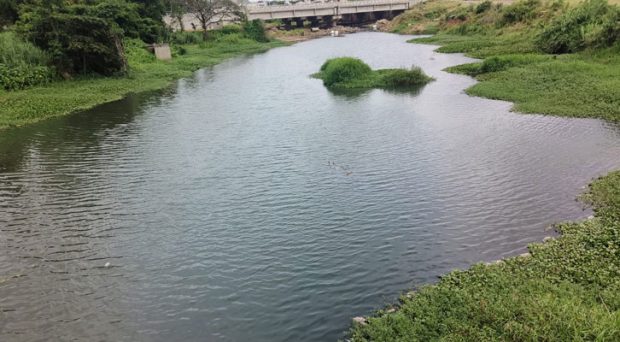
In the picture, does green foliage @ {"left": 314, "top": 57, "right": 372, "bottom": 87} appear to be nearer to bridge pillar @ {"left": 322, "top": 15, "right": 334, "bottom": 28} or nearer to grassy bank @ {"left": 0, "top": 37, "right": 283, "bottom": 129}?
grassy bank @ {"left": 0, "top": 37, "right": 283, "bottom": 129}

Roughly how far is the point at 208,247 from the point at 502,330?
353 inches

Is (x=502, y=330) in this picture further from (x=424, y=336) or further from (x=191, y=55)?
(x=191, y=55)

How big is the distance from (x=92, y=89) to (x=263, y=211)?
1186 inches

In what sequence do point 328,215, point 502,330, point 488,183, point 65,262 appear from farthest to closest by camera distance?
1. point 488,183
2. point 328,215
3. point 65,262
4. point 502,330

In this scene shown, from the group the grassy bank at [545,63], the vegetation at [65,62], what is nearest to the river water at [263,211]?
the grassy bank at [545,63]

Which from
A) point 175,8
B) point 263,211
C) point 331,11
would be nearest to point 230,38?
point 175,8

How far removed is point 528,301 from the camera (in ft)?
32.0

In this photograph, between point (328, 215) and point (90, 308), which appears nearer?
point (90, 308)

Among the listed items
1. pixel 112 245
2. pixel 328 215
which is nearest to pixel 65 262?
pixel 112 245

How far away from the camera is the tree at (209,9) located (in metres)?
83.6

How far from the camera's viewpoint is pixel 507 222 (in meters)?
15.1

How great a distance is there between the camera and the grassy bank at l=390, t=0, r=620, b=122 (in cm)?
2816

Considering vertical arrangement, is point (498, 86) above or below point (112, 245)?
above

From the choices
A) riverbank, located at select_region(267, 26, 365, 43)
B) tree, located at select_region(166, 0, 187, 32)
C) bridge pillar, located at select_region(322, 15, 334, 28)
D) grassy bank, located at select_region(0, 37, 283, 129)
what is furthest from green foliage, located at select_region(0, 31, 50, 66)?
bridge pillar, located at select_region(322, 15, 334, 28)
